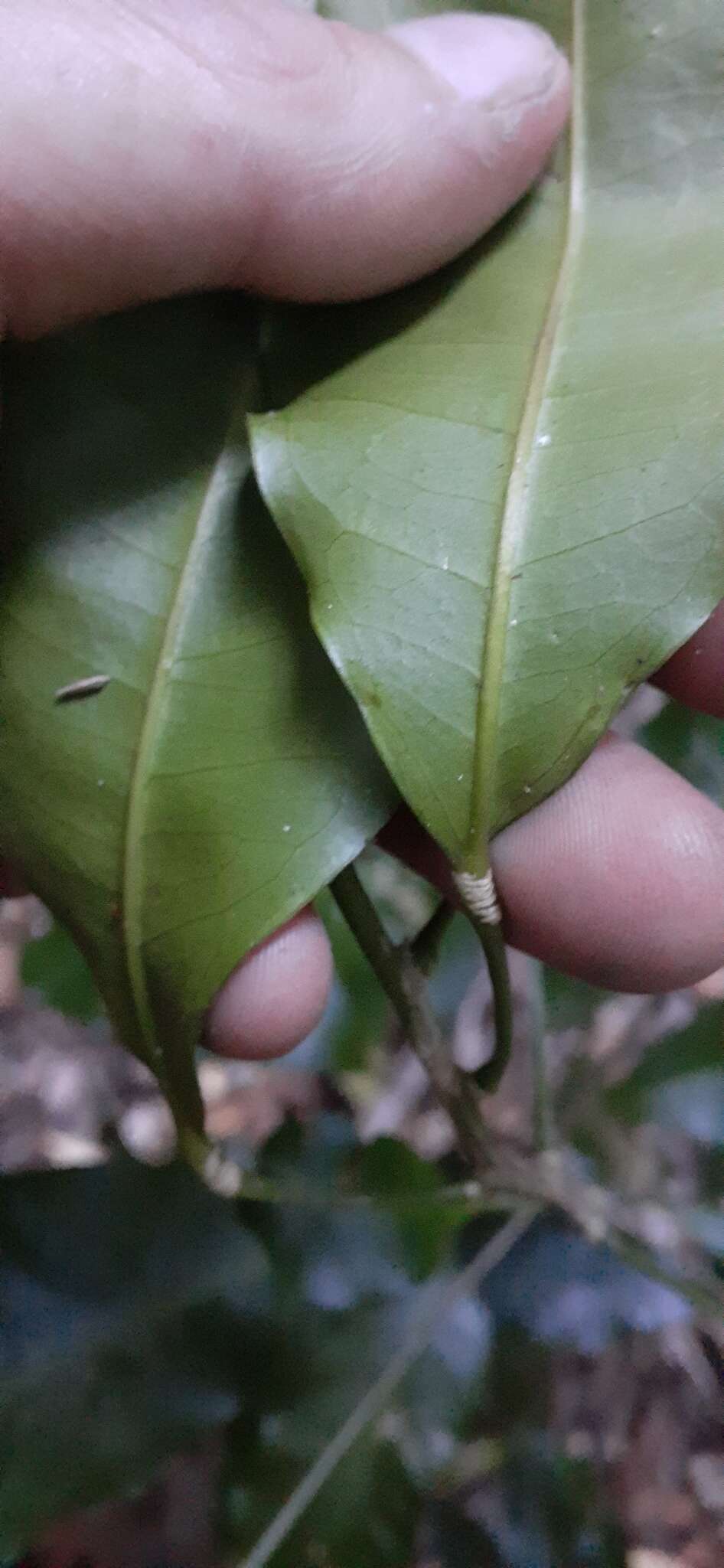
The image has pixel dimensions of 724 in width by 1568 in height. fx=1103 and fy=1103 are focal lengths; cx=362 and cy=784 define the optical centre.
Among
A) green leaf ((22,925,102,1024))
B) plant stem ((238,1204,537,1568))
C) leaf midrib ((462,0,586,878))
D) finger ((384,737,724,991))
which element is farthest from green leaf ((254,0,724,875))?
green leaf ((22,925,102,1024))

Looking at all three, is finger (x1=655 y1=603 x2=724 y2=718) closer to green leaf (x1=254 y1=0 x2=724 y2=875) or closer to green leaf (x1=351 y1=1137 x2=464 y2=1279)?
green leaf (x1=254 y1=0 x2=724 y2=875)

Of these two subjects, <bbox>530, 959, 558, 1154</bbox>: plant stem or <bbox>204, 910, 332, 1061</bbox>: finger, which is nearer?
<bbox>204, 910, 332, 1061</bbox>: finger

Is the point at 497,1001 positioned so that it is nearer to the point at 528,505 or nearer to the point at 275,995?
the point at 275,995

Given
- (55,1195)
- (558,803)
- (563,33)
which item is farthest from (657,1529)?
(563,33)

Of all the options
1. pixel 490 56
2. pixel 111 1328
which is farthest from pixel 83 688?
pixel 111 1328

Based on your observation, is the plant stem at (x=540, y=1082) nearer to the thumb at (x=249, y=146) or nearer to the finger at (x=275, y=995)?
the finger at (x=275, y=995)

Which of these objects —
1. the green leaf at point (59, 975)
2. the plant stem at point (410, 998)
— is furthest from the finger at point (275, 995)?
the green leaf at point (59, 975)
